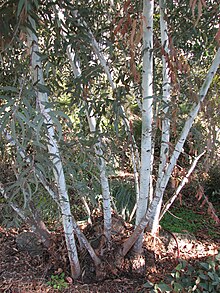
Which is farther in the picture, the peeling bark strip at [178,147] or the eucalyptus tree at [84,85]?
the peeling bark strip at [178,147]

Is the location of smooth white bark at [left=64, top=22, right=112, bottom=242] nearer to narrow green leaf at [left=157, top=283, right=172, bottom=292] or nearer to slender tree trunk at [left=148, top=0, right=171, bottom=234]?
slender tree trunk at [left=148, top=0, right=171, bottom=234]

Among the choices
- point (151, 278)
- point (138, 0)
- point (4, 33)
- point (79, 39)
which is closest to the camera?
point (4, 33)

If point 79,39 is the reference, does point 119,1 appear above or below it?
above

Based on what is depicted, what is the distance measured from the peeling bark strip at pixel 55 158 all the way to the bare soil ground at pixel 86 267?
105 mm

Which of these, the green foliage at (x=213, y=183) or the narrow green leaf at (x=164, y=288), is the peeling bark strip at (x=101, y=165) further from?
the green foliage at (x=213, y=183)

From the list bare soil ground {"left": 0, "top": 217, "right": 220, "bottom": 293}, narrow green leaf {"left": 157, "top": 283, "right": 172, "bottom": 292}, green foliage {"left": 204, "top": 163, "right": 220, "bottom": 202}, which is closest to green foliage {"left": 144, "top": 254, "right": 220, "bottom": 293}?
narrow green leaf {"left": 157, "top": 283, "right": 172, "bottom": 292}

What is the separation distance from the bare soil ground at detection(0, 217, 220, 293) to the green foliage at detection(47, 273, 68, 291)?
2 centimetres

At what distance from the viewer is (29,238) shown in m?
2.21

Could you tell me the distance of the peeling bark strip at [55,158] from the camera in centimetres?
115

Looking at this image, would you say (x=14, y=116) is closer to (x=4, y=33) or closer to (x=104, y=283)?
(x=4, y=33)

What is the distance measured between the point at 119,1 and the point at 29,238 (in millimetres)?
1631

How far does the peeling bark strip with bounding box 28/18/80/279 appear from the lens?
1151 mm

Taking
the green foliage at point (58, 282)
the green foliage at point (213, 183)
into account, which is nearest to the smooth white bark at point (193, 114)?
the green foliage at point (58, 282)

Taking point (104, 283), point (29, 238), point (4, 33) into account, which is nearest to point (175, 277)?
point (104, 283)
